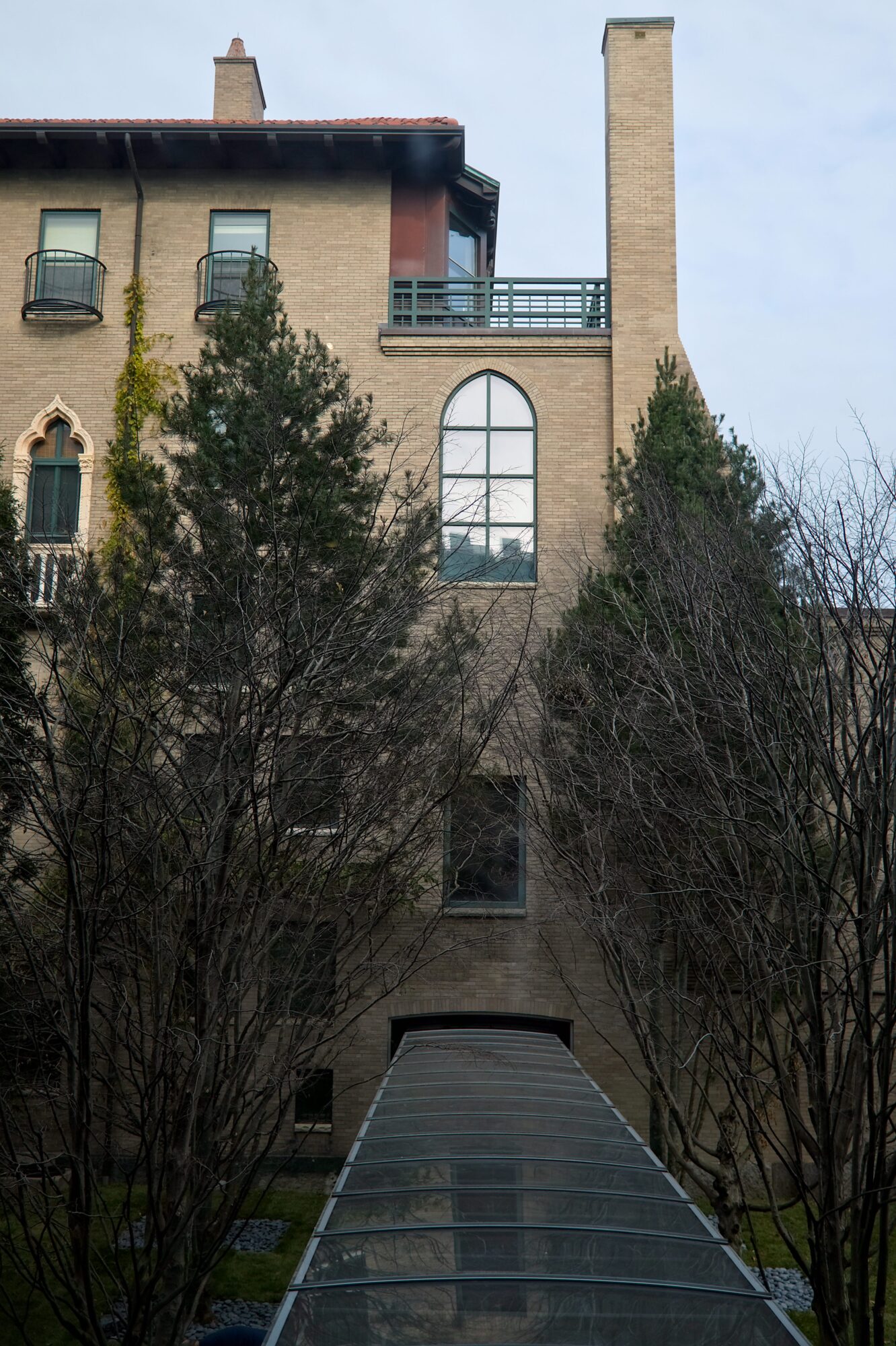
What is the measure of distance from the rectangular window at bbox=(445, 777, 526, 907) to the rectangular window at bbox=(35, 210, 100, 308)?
1102 cm

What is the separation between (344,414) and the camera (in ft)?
45.0

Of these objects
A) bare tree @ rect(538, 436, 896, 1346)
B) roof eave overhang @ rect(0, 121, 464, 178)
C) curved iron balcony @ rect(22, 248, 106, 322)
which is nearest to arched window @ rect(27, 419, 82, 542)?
curved iron balcony @ rect(22, 248, 106, 322)

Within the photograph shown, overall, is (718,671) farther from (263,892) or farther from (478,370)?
(478,370)

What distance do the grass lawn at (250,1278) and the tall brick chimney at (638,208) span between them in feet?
40.6

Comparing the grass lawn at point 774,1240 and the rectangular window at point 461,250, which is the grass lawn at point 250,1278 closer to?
the grass lawn at point 774,1240

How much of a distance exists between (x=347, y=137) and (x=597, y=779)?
46.4ft

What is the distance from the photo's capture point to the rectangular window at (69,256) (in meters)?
20.4

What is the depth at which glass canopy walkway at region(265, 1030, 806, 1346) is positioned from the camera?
16.6 ft

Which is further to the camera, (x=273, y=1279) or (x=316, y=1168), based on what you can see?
(x=316, y=1168)

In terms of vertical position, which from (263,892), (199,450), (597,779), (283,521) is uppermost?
(199,450)

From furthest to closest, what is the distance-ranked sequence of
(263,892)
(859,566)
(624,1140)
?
(624,1140) < (859,566) < (263,892)

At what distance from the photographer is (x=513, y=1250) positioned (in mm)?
6113

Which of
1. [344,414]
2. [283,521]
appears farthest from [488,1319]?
[344,414]

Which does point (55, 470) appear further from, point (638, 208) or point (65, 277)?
point (638, 208)
